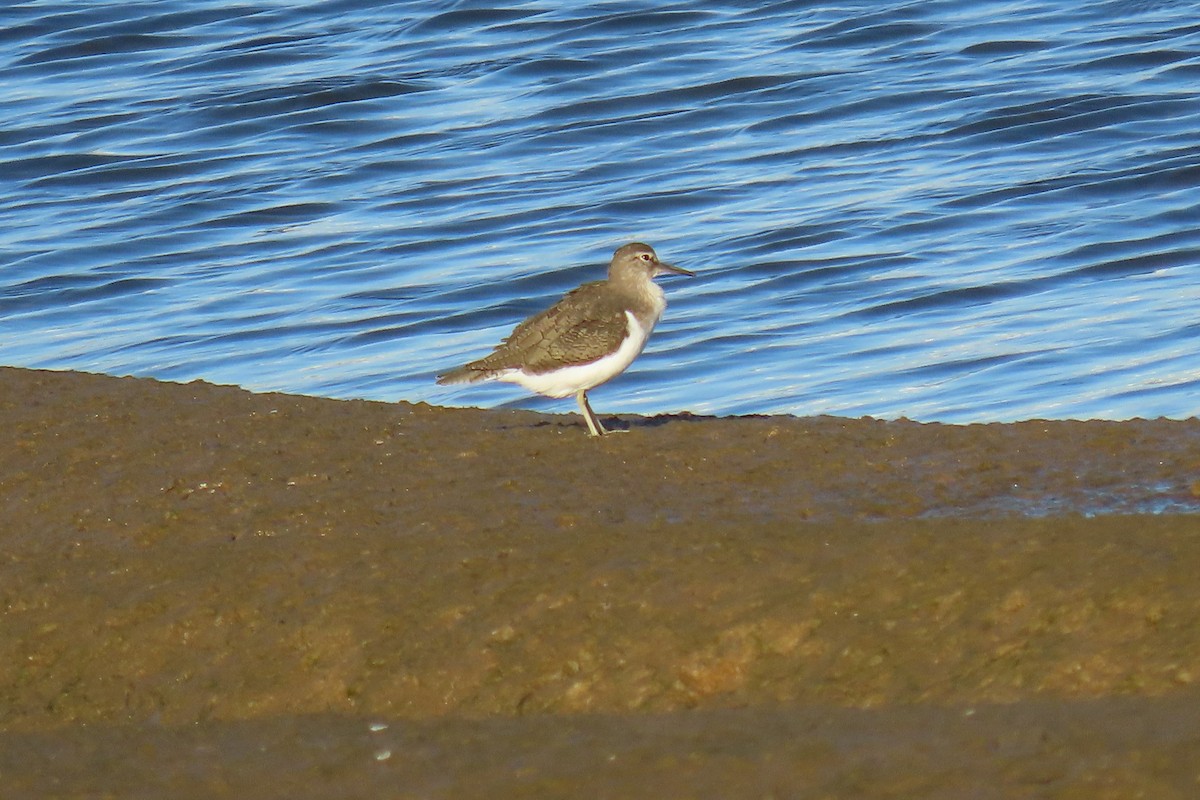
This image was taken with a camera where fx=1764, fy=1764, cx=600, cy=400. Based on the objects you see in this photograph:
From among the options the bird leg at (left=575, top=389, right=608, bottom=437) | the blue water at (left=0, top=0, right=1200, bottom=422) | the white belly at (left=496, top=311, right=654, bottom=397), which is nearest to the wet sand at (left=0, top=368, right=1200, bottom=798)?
the bird leg at (left=575, top=389, right=608, bottom=437)

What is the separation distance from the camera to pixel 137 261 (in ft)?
50.7

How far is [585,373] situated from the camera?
7.23 m

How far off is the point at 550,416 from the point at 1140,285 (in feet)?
20.6

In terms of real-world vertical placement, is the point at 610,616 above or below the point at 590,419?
above

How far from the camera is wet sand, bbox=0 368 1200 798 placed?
3.86m

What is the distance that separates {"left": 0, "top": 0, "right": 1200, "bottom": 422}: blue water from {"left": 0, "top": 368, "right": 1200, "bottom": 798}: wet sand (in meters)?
4.46

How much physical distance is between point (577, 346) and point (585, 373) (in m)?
0.12

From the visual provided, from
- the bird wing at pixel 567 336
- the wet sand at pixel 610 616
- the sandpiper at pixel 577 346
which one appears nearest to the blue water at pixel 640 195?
the sandpiper at pixel 577 346

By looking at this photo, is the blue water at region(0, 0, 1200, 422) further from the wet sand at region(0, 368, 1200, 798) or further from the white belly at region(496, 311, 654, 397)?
the wet sand at region(0, 368, 1200, 798)

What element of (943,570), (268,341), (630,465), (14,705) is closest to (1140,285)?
(268,341)

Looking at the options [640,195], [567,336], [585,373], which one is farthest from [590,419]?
[640,195]

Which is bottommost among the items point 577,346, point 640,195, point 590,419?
point 640,195

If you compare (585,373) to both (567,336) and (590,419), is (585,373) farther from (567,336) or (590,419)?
(590,419)

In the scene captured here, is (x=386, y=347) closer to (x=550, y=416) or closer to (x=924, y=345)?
(x=924, y=345)
